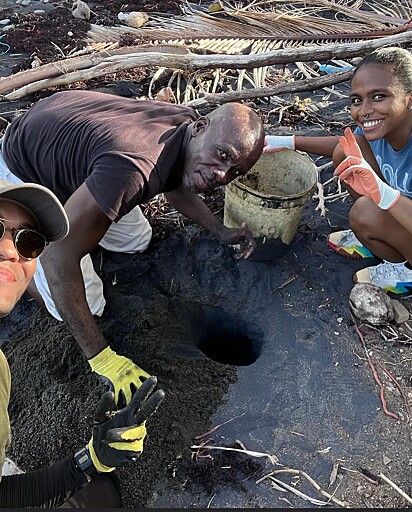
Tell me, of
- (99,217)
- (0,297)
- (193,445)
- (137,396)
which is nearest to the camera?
(0,297)

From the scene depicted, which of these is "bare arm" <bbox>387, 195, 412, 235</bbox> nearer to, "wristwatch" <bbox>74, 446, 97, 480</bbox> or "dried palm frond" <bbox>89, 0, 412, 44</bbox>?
"wristwatch" <bbox>74, 446, 97, 480</bbox>

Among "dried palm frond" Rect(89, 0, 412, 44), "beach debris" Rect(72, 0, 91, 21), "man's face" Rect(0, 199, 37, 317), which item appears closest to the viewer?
"man's face" Rect(0, 199, 37, 317)

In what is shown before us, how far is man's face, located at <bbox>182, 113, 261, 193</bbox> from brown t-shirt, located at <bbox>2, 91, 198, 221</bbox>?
79 millimetres

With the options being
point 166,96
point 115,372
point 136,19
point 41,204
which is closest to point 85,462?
point 115,372

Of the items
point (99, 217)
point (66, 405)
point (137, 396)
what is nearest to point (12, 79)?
point (99, 217)

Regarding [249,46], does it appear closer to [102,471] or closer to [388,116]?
[388,116]

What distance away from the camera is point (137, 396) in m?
2.12

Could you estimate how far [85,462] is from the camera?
2.17 metres

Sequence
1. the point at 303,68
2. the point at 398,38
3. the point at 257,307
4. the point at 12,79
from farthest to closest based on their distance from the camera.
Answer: the point at 303,68 < the point at 398,38 < the point at 12,79 < the point at 257,307

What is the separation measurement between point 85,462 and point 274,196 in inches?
66.5

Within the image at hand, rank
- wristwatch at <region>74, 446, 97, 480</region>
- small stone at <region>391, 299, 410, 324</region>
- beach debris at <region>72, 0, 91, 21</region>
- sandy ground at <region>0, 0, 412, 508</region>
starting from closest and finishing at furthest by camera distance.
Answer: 1. wristwatch at <region>74, 446, 97, 480</region>
2. sandy ground at <region>0, 0, 412, 508</region>
3. small stone at <region>391, 299, 410, 324</region>
4. beach debris at <region>72, 0, 91, 21</region>

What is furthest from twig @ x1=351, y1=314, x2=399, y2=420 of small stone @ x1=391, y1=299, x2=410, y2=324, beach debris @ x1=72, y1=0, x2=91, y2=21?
beach debris @ x1=72, y1=0, x2=91, y2=21

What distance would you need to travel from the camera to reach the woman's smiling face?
2.65 metres

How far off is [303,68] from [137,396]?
13.1 ft
